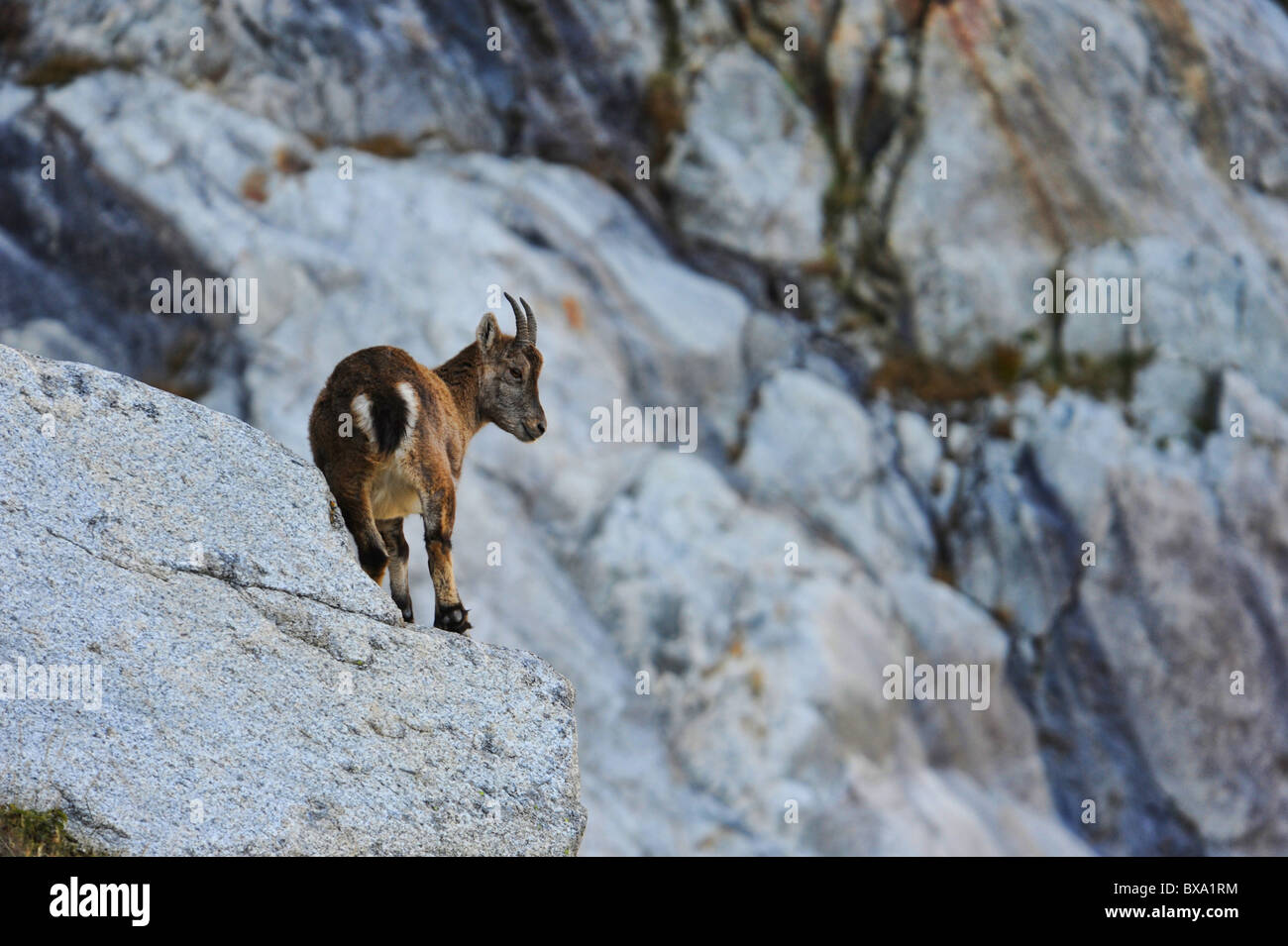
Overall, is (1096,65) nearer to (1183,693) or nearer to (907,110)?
(907,110)

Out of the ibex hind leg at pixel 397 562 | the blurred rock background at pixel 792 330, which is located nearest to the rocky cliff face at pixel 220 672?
the ibex hind leg at pixel 397 562

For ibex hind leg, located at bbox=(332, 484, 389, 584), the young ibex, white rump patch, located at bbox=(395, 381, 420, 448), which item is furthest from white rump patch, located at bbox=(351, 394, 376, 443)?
ibex hind leg, located at bbox=(332, 484, 389, 584)

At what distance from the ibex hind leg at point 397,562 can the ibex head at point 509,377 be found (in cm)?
165

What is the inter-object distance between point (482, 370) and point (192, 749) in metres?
5.46

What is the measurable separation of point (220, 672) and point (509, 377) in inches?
192

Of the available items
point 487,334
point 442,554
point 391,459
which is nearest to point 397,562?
point 442,554

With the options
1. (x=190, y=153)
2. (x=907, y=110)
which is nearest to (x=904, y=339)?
(x=907, y=110)

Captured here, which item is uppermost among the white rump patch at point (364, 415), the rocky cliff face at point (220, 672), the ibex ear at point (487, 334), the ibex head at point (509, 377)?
the ibex ear at point (487, 334)

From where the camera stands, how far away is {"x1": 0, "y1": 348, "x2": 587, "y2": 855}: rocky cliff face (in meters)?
8.94

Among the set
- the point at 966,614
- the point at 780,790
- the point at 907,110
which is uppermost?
the point at 907,110

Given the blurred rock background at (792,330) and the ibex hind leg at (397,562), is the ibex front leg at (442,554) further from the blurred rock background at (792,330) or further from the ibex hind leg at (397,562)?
the blurred rock background at (792,330)

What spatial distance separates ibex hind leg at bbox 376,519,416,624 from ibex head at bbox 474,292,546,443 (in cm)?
165

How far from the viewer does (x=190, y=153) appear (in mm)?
29984

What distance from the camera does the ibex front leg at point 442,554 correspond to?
11.5 meters
